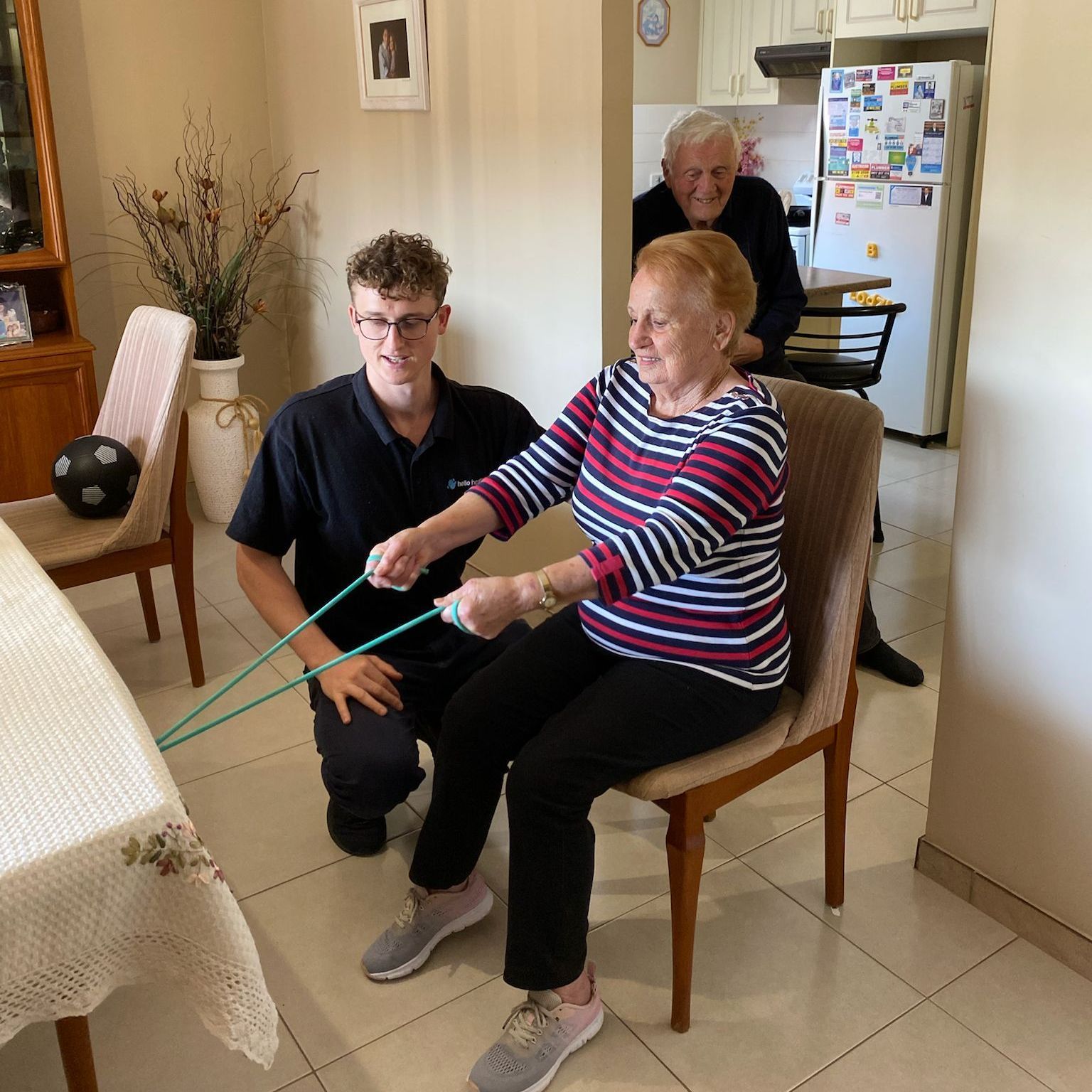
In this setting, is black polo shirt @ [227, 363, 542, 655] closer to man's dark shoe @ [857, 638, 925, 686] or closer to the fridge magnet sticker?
man's dark shoe @ [857, 638, 925, 686]

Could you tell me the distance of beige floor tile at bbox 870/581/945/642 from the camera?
3.02m

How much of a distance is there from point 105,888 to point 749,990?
1148mm

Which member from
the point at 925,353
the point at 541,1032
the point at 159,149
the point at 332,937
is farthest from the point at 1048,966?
the point at 159,149

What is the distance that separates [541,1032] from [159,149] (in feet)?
11.2

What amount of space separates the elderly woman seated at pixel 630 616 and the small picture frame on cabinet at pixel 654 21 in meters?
4.36

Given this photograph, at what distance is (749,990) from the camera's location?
5.84 ft

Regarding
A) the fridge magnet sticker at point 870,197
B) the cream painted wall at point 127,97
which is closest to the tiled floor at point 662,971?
the cream painted wall at point 127,97

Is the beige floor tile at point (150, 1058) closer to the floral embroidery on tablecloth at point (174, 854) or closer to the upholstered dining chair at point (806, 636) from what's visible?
the upholstered dining chair at point (806, 636)

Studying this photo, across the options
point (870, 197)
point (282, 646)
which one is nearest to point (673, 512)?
point (282, 646)

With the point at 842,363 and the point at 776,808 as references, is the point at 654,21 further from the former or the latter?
the point at 776,808

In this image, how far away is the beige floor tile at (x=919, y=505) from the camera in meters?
3.79

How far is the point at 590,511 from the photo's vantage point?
1.70m

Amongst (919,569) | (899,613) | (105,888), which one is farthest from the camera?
(919,569)

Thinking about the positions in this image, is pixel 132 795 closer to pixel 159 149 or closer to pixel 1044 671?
pixel 1044 671
